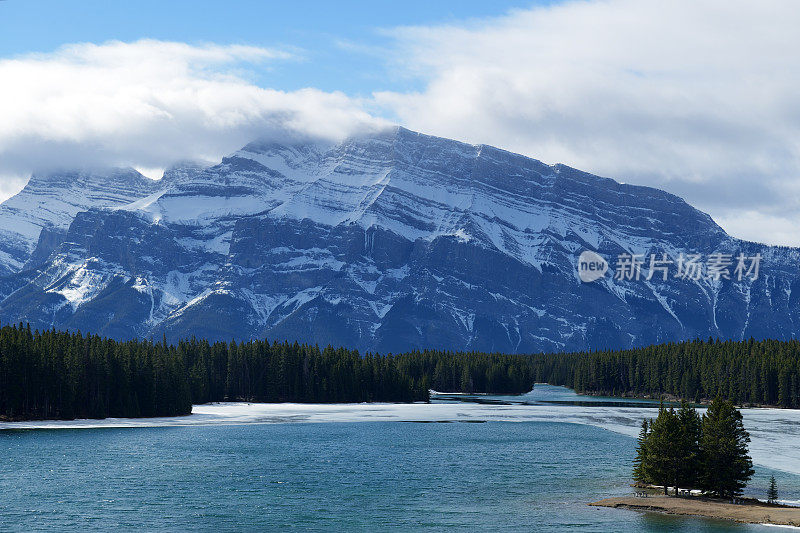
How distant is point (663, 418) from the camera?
83.2 metres

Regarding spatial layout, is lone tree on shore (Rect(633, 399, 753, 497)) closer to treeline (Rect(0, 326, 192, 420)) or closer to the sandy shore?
the sandy shore

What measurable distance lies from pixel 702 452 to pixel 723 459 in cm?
181

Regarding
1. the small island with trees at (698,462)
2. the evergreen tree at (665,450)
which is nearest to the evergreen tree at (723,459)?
the small island with trees at (698,462)

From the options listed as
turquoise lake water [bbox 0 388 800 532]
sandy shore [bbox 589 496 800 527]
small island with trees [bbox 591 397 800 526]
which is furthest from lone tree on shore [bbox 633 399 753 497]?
turquoise lake water [bbox 0 388 800 532]

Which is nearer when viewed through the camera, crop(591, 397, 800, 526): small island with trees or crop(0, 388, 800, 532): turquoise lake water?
crop(0, 388, 800, 532): turquoise lake water

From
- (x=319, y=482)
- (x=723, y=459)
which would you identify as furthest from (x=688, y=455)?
(x=319, y=482)

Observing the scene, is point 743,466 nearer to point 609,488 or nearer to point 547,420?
point 609,488

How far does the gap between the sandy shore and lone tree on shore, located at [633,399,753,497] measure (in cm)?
229

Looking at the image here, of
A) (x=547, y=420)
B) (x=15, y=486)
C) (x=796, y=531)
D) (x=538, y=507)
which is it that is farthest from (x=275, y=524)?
(x=547, y=420)

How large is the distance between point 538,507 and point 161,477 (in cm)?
3779

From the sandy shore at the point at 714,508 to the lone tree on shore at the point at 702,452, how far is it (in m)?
2.29

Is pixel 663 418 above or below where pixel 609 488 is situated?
above

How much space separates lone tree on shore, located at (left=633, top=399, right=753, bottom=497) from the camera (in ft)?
269

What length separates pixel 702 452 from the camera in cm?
8312
